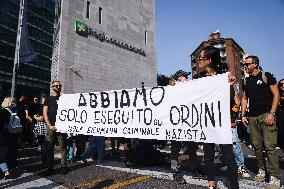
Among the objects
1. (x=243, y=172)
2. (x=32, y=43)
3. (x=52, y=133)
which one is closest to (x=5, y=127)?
(x=52, y=133)

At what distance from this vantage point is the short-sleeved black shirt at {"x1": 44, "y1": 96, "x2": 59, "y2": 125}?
21.4ft

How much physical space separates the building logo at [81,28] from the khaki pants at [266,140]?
58.7 ft

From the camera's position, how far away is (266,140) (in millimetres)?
4500

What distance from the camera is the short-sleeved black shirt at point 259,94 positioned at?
469cm

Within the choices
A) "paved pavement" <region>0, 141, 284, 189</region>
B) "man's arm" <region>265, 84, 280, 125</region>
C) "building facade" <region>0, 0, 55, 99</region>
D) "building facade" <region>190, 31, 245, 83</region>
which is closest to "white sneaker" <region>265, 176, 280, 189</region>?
"paved pavement" <region>0, 141, 284, 189</region>

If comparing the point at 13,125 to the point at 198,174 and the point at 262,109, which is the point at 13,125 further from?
the point at 262,109

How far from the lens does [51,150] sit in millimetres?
6348

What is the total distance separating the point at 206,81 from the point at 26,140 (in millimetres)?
9600

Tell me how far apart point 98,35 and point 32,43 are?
56042 mm

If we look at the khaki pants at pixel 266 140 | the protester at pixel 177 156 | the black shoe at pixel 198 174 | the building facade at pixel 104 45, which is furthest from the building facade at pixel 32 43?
the khaki pants at pixel 266 140

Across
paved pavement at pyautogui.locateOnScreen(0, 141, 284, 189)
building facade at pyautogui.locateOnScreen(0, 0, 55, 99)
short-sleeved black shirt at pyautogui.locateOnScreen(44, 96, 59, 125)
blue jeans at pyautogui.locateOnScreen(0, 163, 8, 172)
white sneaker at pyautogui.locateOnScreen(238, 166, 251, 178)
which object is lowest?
paved pavement at pyautogui.locateOnScreen(0, 141, 284, 189)

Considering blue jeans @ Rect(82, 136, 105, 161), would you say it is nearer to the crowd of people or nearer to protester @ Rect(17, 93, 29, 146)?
the crowd of people

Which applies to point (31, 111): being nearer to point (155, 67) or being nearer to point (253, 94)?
point (253, 94)

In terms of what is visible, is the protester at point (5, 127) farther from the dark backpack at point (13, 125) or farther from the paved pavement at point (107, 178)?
the paved pavement at point (107, 178)
